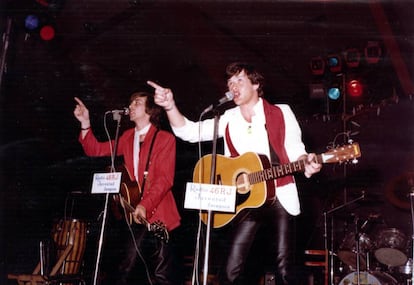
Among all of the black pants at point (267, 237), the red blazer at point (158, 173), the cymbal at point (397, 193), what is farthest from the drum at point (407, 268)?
the red blazer at point (158, 173)

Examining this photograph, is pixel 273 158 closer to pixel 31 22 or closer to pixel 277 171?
pixel 277 171

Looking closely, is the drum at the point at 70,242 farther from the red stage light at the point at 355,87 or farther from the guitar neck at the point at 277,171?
the red stage light at the point at 355,87

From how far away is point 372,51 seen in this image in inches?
193

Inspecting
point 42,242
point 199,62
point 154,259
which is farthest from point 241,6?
point 42,242

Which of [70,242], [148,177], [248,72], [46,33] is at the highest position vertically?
[46,33]

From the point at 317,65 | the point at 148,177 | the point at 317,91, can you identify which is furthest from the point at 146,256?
the point at 317,65

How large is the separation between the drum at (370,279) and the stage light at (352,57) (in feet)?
7.06

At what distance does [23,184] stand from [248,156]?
8.58 feet

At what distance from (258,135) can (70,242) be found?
214 cm

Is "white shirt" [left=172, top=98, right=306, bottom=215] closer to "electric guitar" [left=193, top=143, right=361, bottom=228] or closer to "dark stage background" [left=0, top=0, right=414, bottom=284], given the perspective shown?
"electric guitar" [left=193, top=143, right=361, bottom=228]

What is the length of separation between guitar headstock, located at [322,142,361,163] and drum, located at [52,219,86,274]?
256 cm

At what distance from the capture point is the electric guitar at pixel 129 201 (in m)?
3.95

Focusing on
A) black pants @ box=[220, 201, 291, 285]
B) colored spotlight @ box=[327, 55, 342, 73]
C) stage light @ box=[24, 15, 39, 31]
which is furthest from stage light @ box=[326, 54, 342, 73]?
stage light @ box=[24, 15, 39, 31]

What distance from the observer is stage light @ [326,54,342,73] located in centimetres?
520
